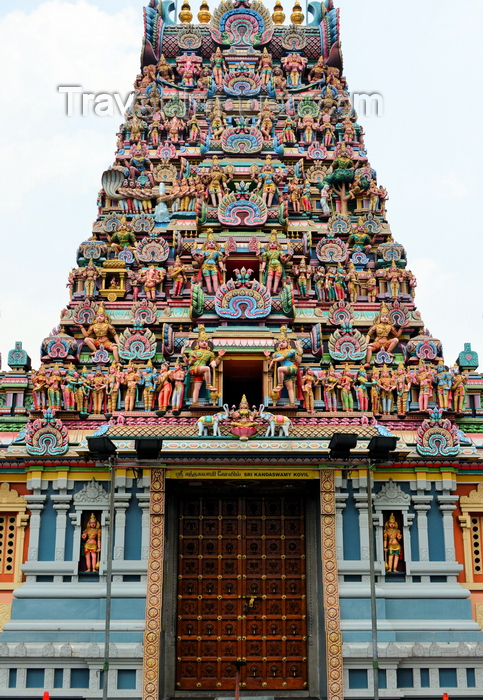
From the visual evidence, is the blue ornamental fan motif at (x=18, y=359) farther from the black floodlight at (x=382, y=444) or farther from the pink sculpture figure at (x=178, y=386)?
the black floodlight at (x=382, y=444)

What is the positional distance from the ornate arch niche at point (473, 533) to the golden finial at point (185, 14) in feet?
77.0

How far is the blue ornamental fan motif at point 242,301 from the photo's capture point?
837 inches

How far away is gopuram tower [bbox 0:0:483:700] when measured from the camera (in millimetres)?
18203

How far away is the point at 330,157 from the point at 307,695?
16.8 meters

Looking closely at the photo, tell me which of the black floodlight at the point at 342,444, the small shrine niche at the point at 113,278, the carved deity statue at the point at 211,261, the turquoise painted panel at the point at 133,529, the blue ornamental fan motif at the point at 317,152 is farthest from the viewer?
the blue ornamental fan motif at the point at 317,152

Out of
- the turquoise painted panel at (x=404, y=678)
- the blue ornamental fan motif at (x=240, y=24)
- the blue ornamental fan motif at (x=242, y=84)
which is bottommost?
the turquoise painted panel at (x=404, y=678)

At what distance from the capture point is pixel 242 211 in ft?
77.5

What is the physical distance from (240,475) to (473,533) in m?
6.23

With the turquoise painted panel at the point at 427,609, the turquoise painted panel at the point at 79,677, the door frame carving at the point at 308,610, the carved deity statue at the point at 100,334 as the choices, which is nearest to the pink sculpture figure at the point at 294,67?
the carved deity statue at the point at 100,334

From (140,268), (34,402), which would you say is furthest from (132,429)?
(140,268)

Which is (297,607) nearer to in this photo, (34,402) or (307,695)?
(307,695)

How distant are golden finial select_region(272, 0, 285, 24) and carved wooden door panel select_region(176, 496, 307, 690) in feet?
72.6

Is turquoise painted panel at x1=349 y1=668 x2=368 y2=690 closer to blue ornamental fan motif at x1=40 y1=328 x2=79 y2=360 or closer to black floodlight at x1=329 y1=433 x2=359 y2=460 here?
black floodlight at x1=329 y1=433 x2=359 y2=460

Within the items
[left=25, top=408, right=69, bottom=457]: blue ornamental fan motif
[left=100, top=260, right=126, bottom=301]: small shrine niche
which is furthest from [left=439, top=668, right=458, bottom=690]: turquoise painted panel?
[left=100, top=260, right=126, bottom=301]: small shrine niche
